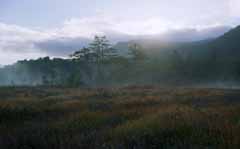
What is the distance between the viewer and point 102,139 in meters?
4.86

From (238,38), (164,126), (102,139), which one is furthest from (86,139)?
(238,38)

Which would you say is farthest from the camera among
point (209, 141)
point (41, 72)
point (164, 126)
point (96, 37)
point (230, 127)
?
point (41, 72)

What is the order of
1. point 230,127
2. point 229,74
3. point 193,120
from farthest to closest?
point 229,74 → point 193,120 → point 230,127

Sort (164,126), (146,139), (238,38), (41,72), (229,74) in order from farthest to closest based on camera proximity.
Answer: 1. (238,38)
2. (41,72)
3. (229,74)
4. (164,126)
5. (146,139)

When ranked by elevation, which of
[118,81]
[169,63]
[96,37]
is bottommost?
[118,81]

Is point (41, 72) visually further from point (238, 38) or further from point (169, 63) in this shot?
point (238, 38)

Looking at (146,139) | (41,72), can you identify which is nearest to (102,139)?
(146,139)

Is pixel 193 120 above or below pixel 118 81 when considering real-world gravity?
above

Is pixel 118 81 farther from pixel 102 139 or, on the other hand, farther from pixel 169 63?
pixel 102 139

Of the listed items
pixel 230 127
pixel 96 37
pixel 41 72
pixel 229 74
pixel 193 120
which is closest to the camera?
pixel 230 127

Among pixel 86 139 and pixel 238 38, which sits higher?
pixel 238 38

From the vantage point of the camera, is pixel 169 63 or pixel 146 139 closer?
pixel 146 139

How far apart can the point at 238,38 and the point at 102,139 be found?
473 ft

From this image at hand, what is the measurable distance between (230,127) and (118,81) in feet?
177
